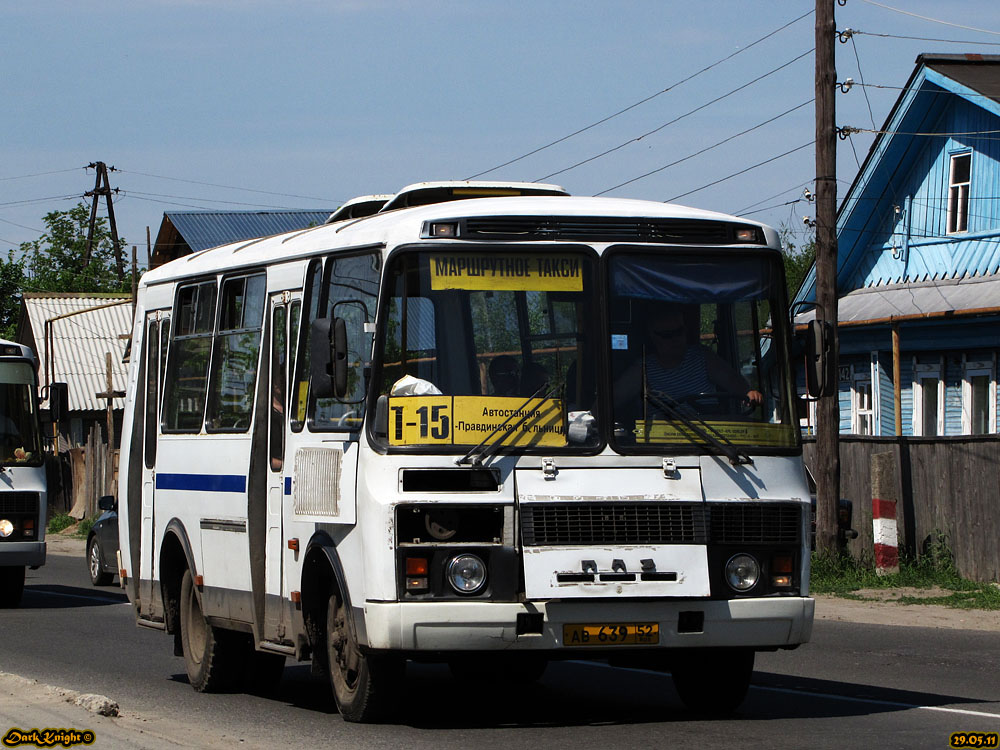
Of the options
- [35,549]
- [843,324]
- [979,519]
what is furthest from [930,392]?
[35,549]

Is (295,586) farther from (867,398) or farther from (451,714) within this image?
(867,398)

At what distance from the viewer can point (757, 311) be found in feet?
31.5

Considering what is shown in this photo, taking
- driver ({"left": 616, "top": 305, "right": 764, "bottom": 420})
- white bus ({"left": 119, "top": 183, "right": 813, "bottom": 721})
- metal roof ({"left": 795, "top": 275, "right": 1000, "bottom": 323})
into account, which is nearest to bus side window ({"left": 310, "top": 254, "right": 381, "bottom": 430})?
white bus ({"left": 119, "top": 183, "right": 813, "bottom": 721})

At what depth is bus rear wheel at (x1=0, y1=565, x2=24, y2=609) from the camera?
20366mm

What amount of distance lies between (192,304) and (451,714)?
3843 millimetres

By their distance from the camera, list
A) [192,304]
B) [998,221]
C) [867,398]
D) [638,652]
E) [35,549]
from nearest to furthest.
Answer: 1. [638,652]
2. [192,304]
3. [35,549]
4. [998,221]
5. [867,398]

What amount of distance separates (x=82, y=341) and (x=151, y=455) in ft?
161

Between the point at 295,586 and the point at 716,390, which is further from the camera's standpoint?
the point at 295,586

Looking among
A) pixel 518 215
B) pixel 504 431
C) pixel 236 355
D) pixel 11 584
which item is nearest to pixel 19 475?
pixel 11 584

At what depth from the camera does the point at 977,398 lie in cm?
2714

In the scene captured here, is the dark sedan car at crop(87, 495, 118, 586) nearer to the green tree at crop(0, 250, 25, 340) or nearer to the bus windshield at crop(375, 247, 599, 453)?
the bus windshield at crop(375, 247, 599, 453)

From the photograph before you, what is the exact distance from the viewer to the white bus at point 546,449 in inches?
347

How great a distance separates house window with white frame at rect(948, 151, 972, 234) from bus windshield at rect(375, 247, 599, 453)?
2019 centimetres

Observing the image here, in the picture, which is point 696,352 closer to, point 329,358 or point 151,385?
point 329,358
